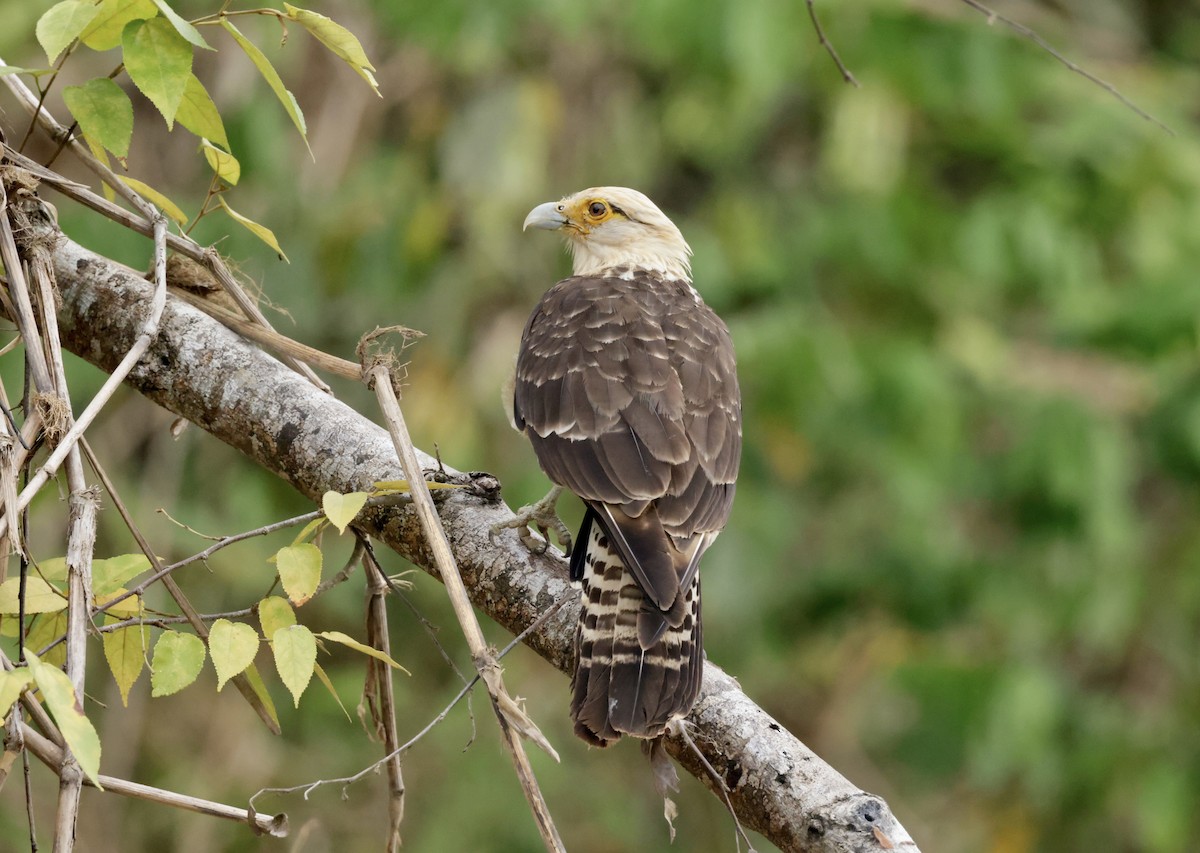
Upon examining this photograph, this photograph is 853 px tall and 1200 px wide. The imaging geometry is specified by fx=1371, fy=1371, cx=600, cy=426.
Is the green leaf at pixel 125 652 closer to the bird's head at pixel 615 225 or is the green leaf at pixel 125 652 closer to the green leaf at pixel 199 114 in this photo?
the green leaf at pixel 199 114

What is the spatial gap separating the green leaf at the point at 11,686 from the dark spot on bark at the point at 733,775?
117 centimetres

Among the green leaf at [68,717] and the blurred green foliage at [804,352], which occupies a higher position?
the blurred green foliage at [804,352]

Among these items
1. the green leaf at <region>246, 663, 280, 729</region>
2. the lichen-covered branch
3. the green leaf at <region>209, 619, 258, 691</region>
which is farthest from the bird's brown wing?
the green leaf at <region>209, 619, 258, 691</region>

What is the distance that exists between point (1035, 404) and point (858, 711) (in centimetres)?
320

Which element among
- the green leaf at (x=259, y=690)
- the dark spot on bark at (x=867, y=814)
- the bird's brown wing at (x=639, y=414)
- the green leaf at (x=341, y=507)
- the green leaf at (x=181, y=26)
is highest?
the green leaf at (x=181, y=26)

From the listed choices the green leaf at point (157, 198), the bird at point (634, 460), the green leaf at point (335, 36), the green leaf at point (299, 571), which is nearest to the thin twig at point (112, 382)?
the green leaf at point (157, 198)

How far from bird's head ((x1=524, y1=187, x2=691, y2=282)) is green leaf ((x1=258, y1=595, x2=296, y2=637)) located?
9.08ft

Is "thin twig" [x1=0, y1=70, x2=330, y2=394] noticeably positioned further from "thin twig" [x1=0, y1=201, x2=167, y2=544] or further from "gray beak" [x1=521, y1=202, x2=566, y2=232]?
"gray beak" [x1=521, y1=202, x2=566, y2=232]

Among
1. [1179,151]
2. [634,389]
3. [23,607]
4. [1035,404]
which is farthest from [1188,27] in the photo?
[23,607]

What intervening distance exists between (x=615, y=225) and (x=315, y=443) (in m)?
2.37

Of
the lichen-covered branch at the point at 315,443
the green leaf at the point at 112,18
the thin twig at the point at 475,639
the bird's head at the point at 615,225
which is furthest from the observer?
the bird's head at the point at 615,225

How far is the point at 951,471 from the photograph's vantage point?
283 inches

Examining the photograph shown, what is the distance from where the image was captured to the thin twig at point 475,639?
204 centimetres

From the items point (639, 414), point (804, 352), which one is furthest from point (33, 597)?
point (804, 352)
